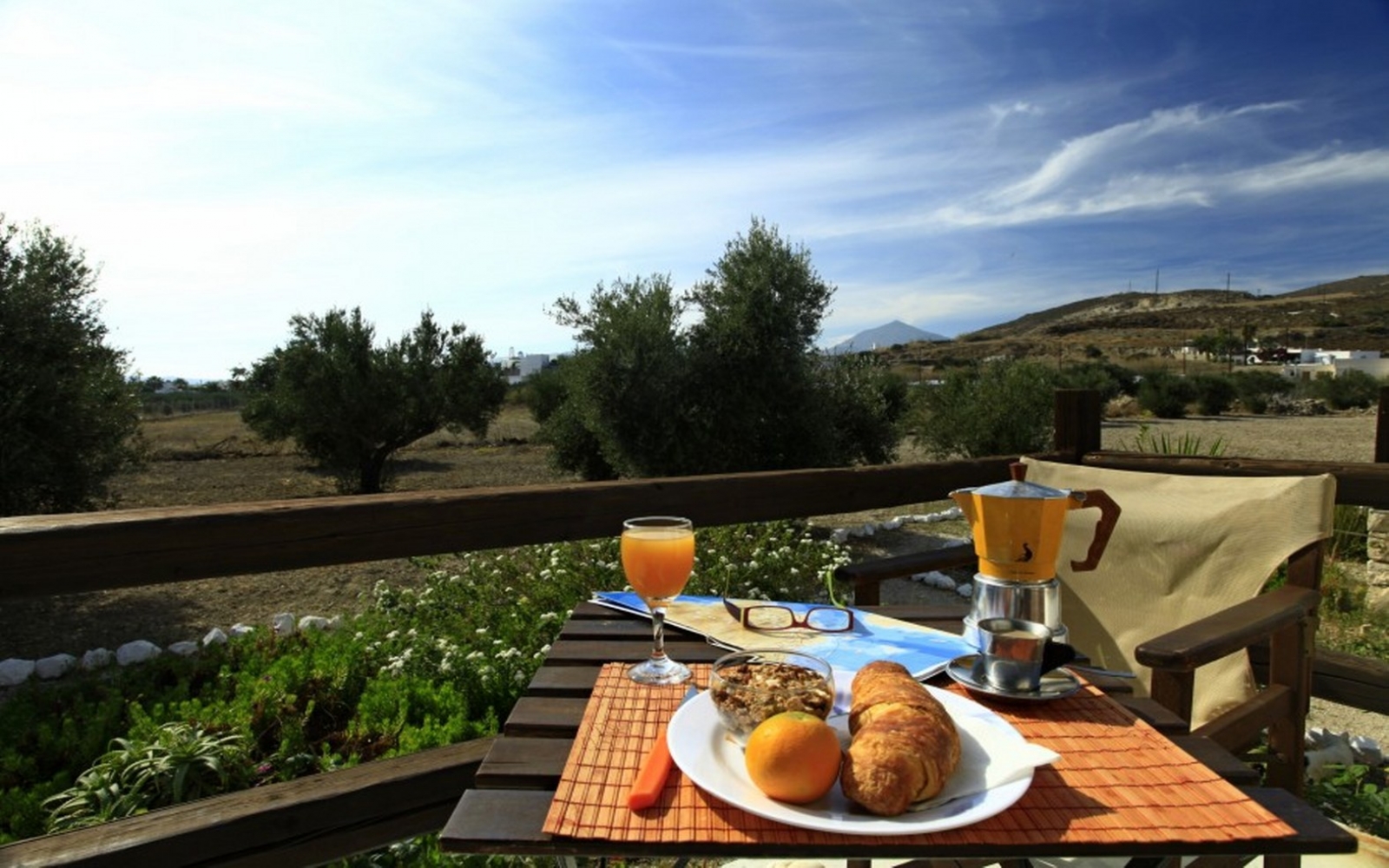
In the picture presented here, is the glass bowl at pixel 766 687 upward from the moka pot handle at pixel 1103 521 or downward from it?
downward

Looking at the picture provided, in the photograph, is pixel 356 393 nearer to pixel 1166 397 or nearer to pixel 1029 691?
pixel 1029 691

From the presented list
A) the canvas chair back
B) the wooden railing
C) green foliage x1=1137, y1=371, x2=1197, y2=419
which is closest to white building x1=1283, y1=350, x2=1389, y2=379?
green foliage x1=1137, y1=371, x2=1197, y2=419

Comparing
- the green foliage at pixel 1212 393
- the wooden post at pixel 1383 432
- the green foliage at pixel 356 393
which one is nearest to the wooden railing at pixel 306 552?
the wooden post at pixel 1383 432

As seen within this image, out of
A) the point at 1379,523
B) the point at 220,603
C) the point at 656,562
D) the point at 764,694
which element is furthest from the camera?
the point at 220,603

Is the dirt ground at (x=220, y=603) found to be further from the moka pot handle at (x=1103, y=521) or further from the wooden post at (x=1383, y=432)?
the moka pot handle at (x=1103, y=521)

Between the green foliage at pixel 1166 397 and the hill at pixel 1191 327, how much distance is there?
16406 mm

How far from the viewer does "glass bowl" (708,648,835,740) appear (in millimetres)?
828

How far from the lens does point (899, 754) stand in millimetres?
718

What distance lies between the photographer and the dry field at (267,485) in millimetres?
5305

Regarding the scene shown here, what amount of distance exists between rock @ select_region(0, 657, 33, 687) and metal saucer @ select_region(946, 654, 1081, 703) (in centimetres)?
511

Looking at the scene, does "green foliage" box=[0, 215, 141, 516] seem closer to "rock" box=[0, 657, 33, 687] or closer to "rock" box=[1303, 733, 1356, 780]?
"rock" box=[0, 657, 33, 687]

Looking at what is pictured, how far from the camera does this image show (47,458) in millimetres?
6734

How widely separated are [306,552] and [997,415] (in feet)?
32.8

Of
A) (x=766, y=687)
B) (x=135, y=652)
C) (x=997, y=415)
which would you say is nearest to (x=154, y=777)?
(x=135, y=652)
